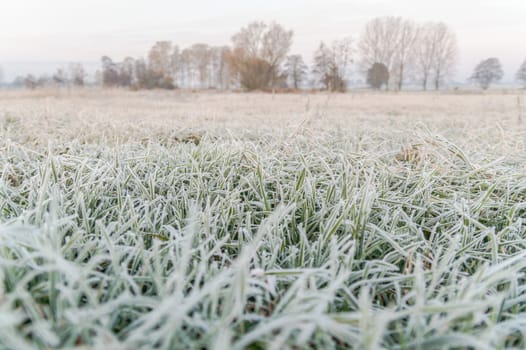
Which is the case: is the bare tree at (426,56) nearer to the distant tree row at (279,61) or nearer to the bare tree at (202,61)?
the distant tree row at (279,61)

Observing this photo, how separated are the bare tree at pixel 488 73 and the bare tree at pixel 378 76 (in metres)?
11.6

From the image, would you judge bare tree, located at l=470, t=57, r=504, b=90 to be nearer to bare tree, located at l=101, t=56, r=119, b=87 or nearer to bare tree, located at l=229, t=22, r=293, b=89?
bare tree, located at l=229, t=22, r=293, b=89

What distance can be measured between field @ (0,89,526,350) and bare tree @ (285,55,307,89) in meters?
21.2

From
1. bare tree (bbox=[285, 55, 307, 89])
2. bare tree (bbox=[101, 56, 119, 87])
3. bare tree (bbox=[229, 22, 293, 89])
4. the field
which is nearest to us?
the field

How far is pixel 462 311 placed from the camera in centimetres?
48

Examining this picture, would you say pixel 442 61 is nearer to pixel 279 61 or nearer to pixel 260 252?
pixel 279 61

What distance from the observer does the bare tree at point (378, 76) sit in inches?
886

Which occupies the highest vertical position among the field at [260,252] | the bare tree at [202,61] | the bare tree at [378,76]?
the bare tree at [202,61]

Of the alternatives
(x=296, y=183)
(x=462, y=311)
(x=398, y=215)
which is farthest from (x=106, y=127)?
(x=462, y=311)

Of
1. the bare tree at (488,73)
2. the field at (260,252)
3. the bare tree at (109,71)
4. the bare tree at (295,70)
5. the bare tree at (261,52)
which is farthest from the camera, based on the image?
the bare tree at (488,73)

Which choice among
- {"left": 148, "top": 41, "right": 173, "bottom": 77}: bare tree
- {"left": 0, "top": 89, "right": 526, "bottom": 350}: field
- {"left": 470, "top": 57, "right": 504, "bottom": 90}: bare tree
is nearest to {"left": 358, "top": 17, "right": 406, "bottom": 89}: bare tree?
{"left": 470, "top": 57, "right": 504, "bottom": 90}: bare tree

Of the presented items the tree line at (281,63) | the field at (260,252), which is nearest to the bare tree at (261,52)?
the tree line at (281,63)

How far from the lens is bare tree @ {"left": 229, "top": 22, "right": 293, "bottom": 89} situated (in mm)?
18688

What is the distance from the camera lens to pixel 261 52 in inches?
835
